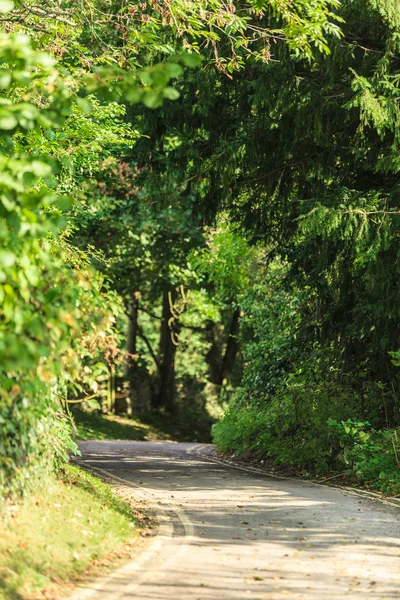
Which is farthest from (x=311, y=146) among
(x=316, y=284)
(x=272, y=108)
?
(x=316, y=284)

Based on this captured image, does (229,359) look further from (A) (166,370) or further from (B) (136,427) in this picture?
(B) (136,427)

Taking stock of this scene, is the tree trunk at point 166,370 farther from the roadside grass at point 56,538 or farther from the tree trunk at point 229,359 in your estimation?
the roadside grass at point 56,538

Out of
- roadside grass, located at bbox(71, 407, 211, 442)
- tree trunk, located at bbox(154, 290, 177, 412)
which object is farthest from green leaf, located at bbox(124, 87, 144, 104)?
tree trunk, located at bbox(154, 290, 177, 412)

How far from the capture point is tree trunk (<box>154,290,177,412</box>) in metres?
40.7

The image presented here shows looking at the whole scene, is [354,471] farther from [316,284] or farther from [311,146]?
[311,146]

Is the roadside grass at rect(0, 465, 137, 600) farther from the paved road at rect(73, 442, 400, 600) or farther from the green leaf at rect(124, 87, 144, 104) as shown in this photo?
the green leaf at rect(124, 87, 144, 104)

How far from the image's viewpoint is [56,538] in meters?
8.79

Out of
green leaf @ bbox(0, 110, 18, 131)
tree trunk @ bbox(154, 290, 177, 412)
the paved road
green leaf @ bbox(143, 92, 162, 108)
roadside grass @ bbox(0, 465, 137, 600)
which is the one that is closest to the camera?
green leaf @ bbox(0, 110, 18, 131)

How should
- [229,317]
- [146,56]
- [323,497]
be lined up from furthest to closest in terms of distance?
[229,317]
[146,56]
[323,497]

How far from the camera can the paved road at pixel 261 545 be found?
788 cm

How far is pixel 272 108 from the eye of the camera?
16.5 m

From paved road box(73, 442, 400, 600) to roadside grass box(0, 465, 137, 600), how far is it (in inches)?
15.1

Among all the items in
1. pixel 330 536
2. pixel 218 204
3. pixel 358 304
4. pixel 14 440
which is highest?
pixel 218 204

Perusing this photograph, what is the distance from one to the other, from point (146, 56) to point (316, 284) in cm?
623
